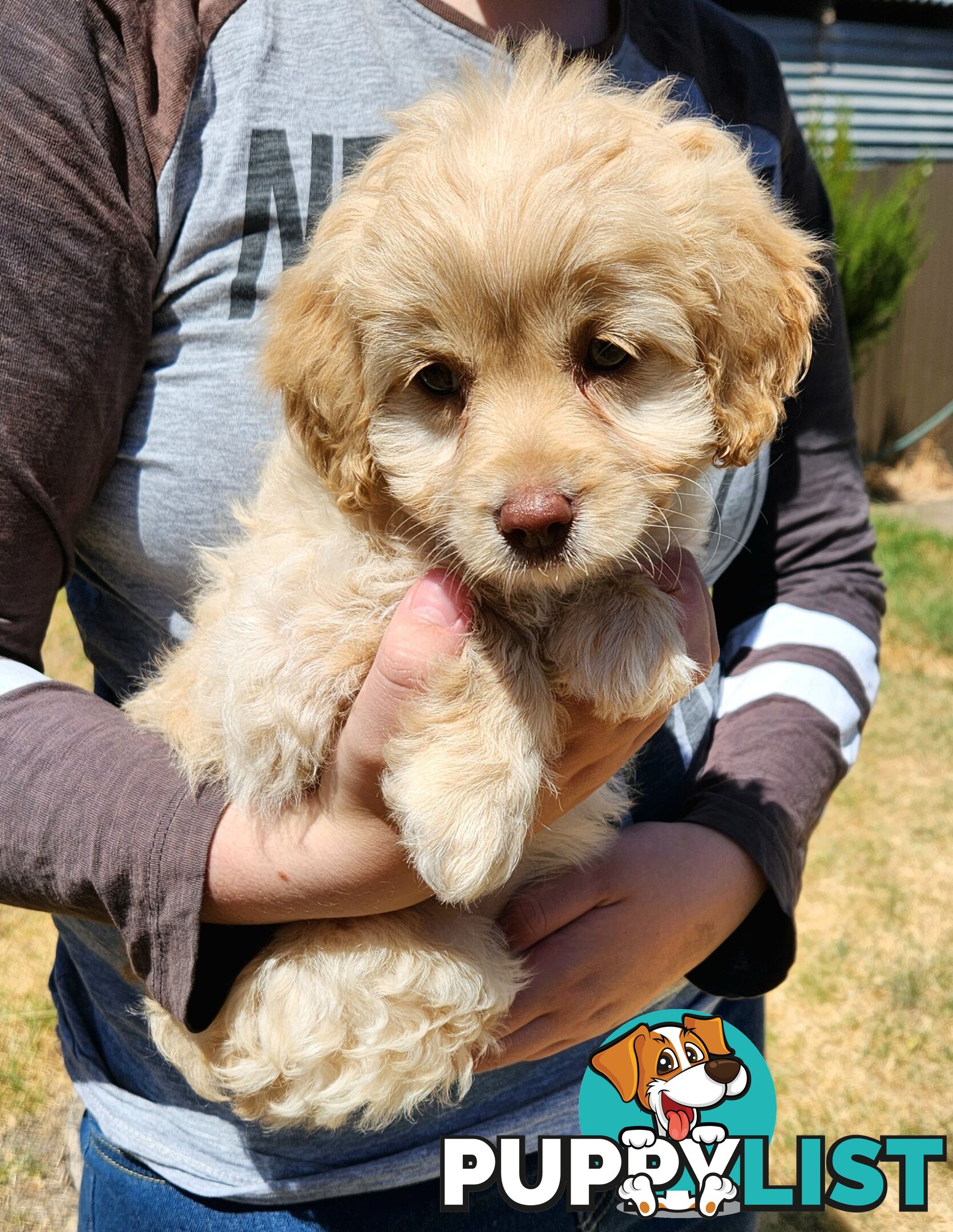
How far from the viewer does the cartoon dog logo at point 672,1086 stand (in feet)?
7.07

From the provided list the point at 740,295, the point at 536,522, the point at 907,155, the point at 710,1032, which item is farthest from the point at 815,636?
the point at 907,155

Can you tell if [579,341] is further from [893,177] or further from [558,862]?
[893,177]

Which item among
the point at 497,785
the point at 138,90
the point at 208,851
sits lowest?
the point at 208,851

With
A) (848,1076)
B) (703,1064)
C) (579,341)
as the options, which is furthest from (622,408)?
(848,1076)

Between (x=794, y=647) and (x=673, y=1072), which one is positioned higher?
(x=794, y=647)

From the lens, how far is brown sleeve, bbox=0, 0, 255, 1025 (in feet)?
5.82

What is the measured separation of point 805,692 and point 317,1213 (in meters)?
1.64

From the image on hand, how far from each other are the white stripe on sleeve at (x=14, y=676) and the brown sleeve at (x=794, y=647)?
1439mm

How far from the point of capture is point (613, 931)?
206cm

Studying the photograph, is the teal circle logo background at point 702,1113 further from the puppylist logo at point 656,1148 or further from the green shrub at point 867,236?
the green shrub at point 867,236

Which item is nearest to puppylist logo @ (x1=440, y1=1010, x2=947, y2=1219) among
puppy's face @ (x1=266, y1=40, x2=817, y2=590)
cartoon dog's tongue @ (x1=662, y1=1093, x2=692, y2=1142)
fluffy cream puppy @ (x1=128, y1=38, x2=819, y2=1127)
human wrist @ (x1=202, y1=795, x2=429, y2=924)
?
cartoon dog's tongue @ (x1=662, y1=1093, x2=692, y2=1142)

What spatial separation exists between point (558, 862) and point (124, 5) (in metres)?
1.85

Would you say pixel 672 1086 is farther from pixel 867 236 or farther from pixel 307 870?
pixel 867 236

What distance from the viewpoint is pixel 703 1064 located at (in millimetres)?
2271
